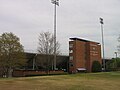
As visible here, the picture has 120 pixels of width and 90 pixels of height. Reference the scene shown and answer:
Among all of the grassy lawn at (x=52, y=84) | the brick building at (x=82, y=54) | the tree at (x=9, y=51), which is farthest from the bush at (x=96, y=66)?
the grassy lawn at (x=52, y=84)

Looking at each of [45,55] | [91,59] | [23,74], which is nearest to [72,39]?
[91,59]

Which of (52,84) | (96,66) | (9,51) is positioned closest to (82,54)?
(96,66)

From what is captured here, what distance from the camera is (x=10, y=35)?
4972cm

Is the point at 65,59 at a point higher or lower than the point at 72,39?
lower

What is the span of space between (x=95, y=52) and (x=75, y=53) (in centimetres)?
1309

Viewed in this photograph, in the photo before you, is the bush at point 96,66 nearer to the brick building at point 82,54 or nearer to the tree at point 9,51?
the brick building at point 82,54

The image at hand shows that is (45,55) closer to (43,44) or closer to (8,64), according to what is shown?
(43,44)

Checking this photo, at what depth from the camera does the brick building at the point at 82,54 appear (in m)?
91.8

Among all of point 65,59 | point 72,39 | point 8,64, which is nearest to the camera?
point 8,64

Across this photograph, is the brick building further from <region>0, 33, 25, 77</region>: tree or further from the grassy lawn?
the grassy lawn

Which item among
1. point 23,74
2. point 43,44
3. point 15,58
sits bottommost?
point 23,74

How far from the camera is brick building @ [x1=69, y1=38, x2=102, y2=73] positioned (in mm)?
91750

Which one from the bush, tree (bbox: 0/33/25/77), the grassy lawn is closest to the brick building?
the bush

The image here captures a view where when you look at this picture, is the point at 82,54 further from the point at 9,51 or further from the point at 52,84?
the point at 52,84
